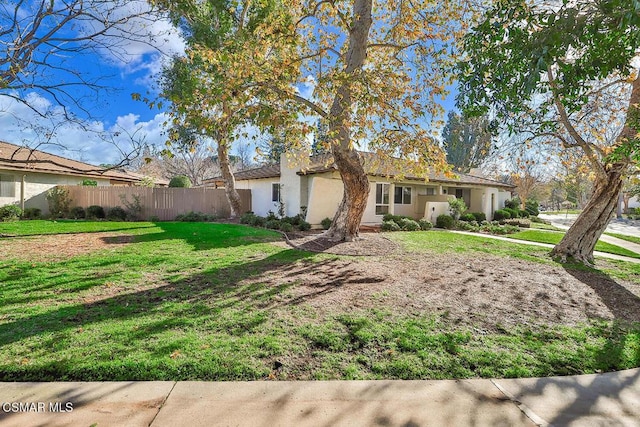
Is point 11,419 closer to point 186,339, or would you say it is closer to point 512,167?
point 186,339

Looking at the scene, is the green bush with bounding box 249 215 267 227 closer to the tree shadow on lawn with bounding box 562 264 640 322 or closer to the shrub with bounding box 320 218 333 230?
the shrub with bounding box 320 218 333 230

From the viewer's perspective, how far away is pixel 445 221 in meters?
18.5

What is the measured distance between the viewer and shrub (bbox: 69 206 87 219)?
732 inches

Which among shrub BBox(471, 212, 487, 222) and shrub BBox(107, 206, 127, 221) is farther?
shrub BBox(471, 212, 487, 222)

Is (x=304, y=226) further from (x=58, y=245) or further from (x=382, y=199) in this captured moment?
(x=58, y=245)

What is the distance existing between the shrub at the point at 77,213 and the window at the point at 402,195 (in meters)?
18.2

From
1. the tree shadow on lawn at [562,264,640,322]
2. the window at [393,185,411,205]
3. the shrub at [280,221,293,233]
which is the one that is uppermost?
the window at [393,185,411,205]

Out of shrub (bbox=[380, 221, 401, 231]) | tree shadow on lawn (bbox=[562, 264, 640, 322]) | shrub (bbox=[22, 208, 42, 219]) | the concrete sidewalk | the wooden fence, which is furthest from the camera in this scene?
the wooden fence

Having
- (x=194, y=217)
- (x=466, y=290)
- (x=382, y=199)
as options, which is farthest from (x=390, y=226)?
(x=194, y=217)

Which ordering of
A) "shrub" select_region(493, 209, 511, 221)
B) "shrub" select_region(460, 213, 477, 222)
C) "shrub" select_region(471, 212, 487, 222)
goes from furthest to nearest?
"shrub" select_region(493, 209, 511, 221), "shrub" select_region(471, 212, 487, 222), "shrub" select_region(460, 213, 477, 222)

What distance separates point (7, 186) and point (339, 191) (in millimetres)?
17745

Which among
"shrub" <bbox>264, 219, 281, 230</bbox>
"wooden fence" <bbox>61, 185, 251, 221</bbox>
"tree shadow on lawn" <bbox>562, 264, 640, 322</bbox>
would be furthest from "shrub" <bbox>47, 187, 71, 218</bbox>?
"tree shadow on lawn" <bbox>562, 264, 640, 322</bbox>

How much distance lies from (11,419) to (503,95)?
259 inches

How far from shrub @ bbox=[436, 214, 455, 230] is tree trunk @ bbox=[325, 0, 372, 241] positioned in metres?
8.93
